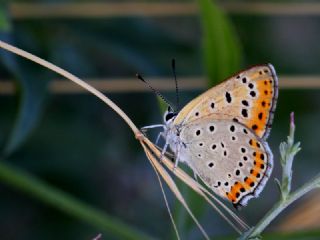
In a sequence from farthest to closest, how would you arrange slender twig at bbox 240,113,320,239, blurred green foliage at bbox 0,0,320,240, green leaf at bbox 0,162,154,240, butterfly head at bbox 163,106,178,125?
blurred green foliage at bbox 0,0,320,240
green leaf at bbox 0,162,154,240
butterfly head at bbox 163,106,178,125
slender twig at bbox 240,113,320,239

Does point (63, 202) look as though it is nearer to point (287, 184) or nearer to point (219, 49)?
point (219, 49)

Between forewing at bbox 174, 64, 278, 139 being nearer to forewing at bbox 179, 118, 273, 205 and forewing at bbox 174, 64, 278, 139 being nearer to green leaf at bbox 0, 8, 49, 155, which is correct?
forewing at bbox 179, 118, 273, 205

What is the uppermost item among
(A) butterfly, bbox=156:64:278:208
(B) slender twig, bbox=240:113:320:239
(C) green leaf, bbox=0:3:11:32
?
(C) green leaf, bbox=0:3:11:32

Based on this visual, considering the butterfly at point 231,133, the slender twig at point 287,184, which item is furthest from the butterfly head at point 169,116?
the slender twig at point 287,184

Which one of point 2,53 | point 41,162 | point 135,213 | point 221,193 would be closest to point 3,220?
point 41,162

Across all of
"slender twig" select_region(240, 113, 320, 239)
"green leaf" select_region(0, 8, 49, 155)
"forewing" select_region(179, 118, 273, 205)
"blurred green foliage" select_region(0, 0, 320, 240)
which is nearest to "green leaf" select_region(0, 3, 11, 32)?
"green leaf" select_region(0, 8, 49, 155)

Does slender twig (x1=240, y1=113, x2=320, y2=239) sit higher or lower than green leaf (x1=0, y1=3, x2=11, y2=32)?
lower
